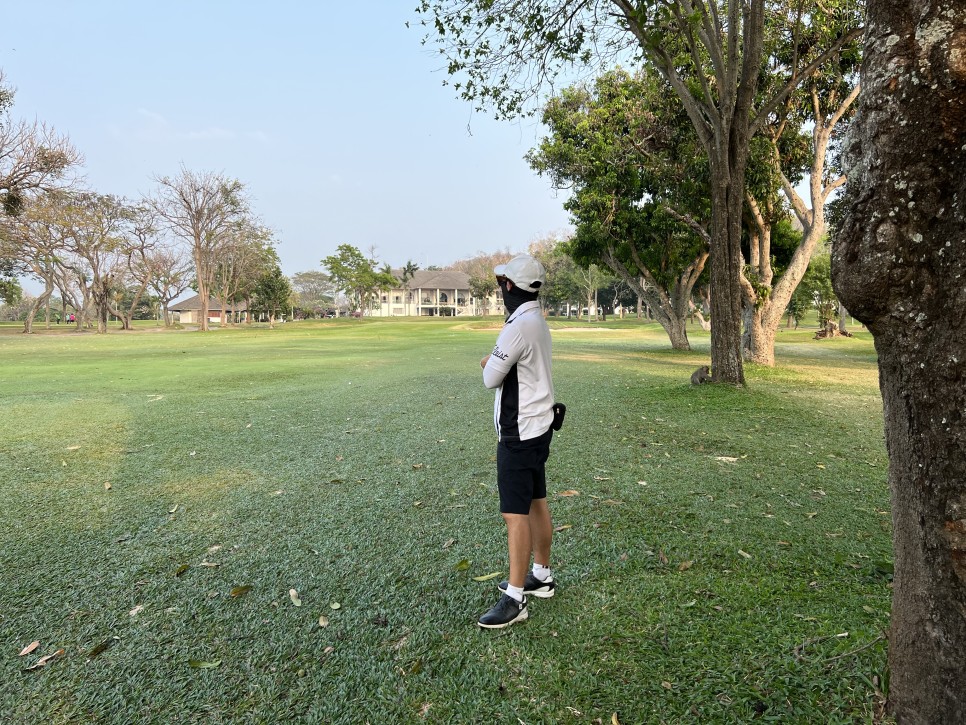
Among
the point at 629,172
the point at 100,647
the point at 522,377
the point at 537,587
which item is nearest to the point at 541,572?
the point at 537,587

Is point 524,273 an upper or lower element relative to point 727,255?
lower

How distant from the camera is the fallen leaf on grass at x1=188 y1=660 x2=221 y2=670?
8.10ft

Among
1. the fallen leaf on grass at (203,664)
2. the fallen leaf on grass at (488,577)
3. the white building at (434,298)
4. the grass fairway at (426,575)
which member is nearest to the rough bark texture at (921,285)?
the grass fairway at (426,575)

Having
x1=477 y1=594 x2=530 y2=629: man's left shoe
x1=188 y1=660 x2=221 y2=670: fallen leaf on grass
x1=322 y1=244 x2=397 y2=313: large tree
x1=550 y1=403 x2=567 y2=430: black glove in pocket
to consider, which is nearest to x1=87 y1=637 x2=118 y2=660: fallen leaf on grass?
x1=188 y1=660 x2=221 y2=670: fallen leaf on grass

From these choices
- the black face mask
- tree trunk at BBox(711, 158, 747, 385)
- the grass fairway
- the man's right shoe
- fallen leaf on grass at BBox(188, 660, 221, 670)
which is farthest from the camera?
tree trunk at BBox(711, 158, 747, 385)

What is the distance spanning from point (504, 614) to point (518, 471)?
0.74m

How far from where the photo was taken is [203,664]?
2.49m

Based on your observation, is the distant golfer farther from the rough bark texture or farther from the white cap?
the rough bark texture

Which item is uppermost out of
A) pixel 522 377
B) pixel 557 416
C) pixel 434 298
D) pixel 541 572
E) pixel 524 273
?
pixel 434 298

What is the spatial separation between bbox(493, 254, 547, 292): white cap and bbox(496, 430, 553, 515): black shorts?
787mm

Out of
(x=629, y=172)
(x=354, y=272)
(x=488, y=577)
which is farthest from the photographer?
(x=354, y=272)

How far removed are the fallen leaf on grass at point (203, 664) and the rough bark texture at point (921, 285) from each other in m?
2.77

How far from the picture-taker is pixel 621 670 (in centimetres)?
240

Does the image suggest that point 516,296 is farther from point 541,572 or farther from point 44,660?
point 44,660
